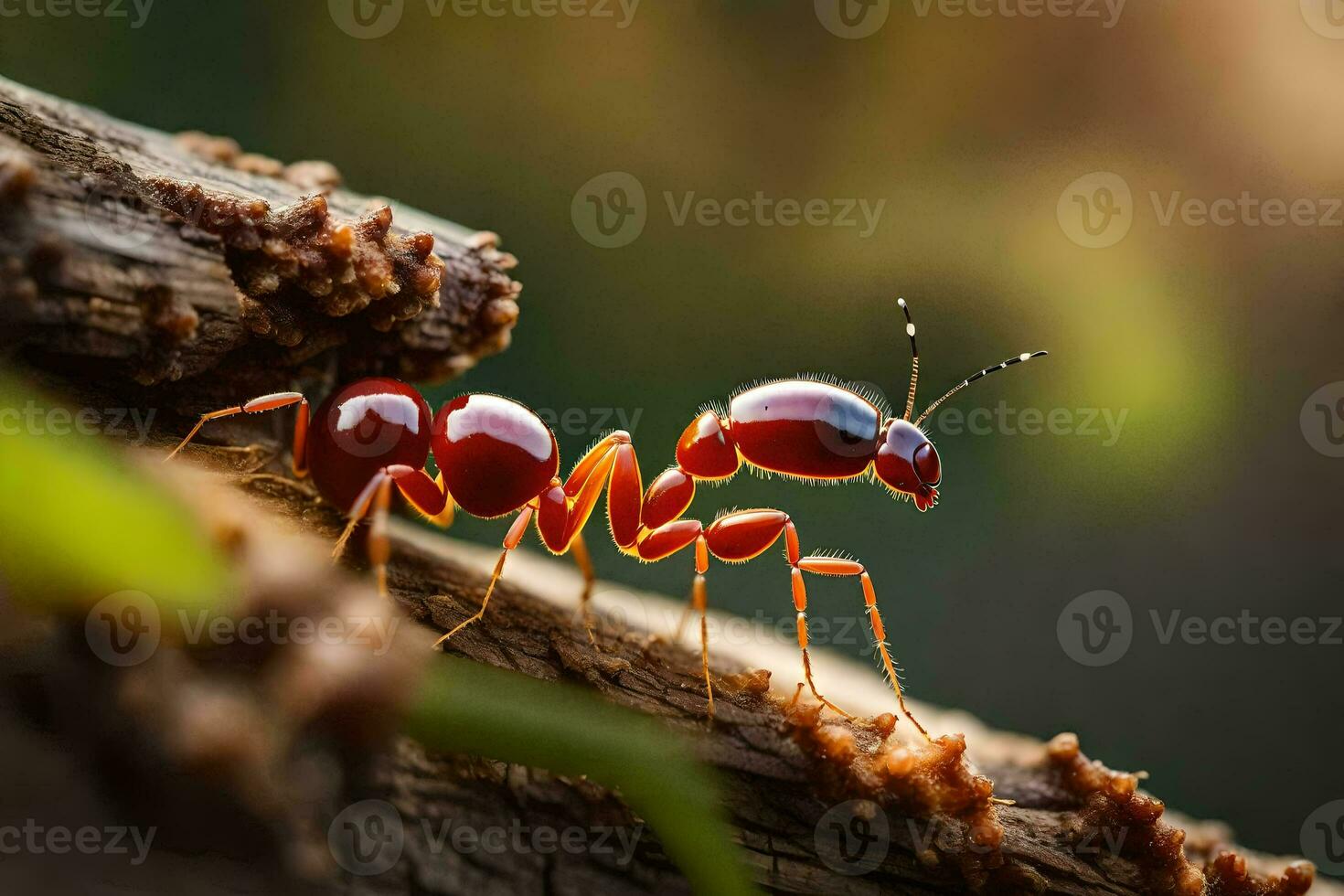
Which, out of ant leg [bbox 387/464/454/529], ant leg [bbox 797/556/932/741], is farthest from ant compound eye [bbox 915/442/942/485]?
ant leg [bbox 387/464/454/529]

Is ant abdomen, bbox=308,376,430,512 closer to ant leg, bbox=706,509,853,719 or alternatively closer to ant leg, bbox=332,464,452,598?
ant leg, bbox=332,464,452,598

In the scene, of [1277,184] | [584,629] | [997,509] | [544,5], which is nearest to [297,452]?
[584,629]

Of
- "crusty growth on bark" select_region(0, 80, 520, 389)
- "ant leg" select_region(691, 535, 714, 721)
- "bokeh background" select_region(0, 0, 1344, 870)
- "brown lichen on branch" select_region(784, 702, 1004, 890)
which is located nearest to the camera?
"crusty growth on bark" select_region(0, 80, 520, 389)

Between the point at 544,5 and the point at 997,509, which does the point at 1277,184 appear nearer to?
the point at 997,509

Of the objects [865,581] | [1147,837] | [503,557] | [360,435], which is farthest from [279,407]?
[1147,837]

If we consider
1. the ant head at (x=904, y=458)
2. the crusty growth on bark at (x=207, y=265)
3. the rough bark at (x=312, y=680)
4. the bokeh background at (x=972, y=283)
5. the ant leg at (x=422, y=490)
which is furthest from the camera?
the bokeh background at (x=972, y=283)

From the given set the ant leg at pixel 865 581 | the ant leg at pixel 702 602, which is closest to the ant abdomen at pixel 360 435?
the ant leg at pixel 702 602

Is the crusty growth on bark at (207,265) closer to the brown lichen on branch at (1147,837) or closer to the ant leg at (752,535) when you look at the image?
the ant leg at (752,535)
